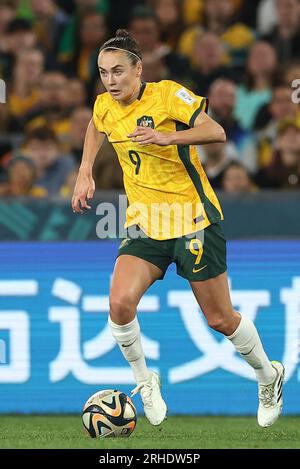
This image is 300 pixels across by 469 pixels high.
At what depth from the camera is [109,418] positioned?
6617 mm

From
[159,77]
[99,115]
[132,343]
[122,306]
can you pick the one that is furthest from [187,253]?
[159,77]

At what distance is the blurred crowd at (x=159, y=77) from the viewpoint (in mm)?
9711

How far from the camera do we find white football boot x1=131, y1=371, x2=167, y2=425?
6.89m

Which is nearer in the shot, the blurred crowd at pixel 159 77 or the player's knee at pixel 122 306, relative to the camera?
the player's knee at pixel 122 306

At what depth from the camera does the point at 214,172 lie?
9.65 m

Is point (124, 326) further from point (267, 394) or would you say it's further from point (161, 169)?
point (267, 394)

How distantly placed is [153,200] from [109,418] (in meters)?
1.24

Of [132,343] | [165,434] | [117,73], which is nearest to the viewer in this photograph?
[117,73]

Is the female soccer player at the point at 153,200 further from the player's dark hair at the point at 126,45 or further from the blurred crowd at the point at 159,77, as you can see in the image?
the blurred crowd at the point at 159,77

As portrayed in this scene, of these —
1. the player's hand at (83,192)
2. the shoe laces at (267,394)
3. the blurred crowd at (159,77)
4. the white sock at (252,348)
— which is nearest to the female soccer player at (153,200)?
the player's hand at (83,192)

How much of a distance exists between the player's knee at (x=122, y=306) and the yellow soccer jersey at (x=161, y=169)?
0.41m

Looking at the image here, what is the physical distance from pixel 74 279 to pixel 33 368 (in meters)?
0.69

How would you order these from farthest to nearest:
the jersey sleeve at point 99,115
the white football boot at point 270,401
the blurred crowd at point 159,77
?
the blurred crowd at point 159,77, the white football boot at point 270,401, the jersey sleeve at point 99,115
